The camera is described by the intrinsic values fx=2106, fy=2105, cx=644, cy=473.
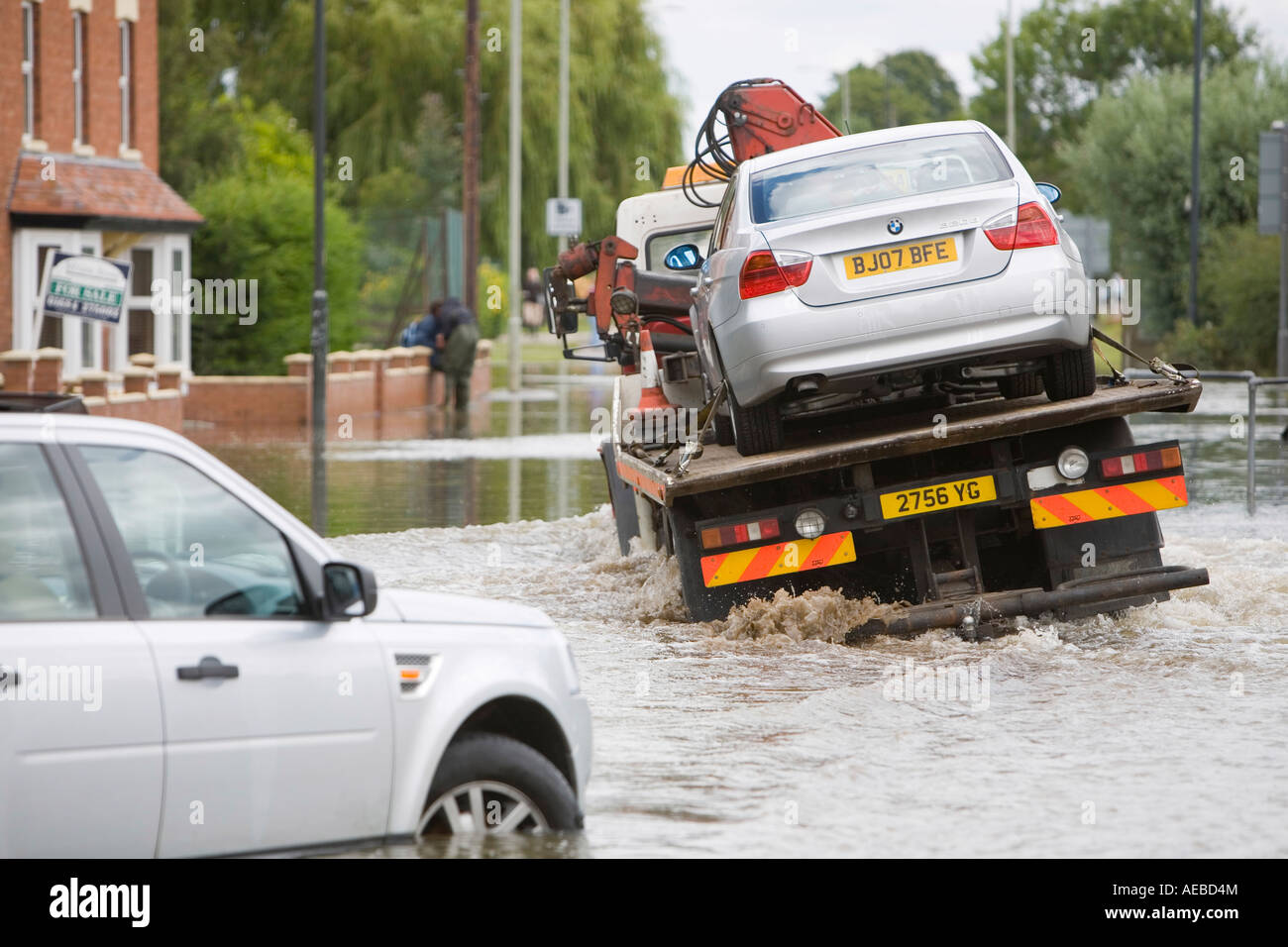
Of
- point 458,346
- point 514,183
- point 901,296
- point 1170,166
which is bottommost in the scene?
point 901,296

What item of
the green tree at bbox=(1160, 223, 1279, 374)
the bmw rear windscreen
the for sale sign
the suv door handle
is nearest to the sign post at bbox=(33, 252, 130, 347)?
the for sale sign

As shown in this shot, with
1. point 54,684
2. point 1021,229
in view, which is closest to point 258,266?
point 1021,229

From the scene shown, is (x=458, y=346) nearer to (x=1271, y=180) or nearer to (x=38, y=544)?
(x=1271, y=180)

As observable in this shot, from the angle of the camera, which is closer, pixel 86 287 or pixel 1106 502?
pixel 1106 502

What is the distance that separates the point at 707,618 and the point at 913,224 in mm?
2106

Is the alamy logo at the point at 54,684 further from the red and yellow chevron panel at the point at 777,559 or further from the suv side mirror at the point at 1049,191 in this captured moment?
the suv side mirror at the point at 1049,191

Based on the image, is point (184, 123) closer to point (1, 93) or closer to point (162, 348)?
point (162, 348)

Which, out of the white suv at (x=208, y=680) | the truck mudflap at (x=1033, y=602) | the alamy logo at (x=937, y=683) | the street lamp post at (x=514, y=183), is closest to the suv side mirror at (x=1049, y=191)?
the truck mudflap at (x=1033, y=602)

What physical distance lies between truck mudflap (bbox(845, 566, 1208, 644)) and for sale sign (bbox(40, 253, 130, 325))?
13467mm

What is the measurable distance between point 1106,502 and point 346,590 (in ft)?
17.8

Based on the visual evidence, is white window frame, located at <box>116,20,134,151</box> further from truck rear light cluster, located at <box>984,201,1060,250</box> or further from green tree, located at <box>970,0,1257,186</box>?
green tree, located at <box>970,0,1257,186</box>

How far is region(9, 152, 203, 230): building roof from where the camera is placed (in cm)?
2711

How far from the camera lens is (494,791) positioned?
18.1 feet

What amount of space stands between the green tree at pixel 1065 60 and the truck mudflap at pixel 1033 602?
237 feet
